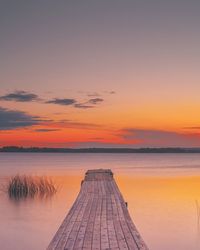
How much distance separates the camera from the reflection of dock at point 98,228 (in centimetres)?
727

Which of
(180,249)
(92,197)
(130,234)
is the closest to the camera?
(130,234)

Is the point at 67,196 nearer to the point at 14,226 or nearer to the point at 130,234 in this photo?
the point at 14,226

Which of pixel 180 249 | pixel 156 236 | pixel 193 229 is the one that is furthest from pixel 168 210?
pixel 180 249

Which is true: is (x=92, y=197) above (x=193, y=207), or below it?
above

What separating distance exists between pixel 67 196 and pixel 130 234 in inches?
663

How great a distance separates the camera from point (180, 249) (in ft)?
42.7

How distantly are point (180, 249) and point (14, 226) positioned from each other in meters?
6.74

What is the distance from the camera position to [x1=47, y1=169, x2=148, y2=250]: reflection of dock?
286 inches

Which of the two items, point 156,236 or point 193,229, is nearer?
point 156,236

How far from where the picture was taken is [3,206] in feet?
66.1

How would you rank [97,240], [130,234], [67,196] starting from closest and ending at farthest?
1. [97,240]
2. [130,234]
3. [67,196]

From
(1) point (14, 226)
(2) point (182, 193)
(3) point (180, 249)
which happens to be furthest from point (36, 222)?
(2) point (182, 193)

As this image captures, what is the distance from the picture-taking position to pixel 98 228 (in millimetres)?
8711

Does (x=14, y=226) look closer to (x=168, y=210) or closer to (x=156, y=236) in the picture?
(x=156, y=236)
